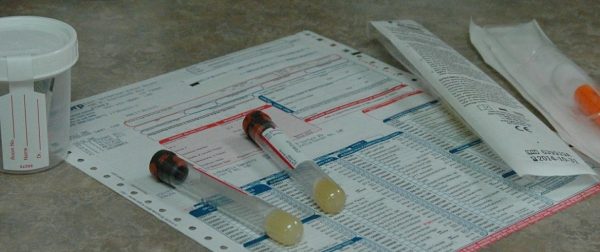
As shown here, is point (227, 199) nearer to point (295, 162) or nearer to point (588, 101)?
point (295, 162)

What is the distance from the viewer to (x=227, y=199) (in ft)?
2.53

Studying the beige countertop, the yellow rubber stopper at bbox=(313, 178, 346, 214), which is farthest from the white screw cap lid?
the yellow rubber stopper at bbox=(313, 178, 346, 214)

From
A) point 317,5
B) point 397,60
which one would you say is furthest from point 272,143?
point 317,5

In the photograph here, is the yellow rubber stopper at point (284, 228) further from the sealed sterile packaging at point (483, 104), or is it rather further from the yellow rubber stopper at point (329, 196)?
the sealed sterile packaging at point (483, 104)

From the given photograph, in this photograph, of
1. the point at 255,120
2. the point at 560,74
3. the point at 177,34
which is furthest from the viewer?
the point at 177,34

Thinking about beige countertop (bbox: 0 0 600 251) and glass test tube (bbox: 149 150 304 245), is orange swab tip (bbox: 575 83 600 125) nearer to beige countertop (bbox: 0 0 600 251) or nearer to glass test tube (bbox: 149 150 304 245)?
beige countertop (bbox: 0 0 600 251)

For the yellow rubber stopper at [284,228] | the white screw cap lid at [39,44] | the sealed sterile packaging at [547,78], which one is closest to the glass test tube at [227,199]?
the yellow rubber stopper at [284,228]

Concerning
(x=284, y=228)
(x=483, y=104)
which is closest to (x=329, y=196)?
(x=284, y=228)

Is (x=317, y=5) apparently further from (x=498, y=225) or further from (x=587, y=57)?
(x=498, y=225)

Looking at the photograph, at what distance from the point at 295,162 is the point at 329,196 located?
0.06 meters

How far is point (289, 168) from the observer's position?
0.81 m

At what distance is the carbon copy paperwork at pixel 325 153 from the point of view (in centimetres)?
75

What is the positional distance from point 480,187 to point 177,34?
42cm

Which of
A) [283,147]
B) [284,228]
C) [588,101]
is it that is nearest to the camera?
[284,228]
